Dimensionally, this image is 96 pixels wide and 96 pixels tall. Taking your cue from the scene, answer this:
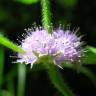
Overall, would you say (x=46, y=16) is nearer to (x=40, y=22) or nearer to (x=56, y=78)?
(x=56, y=78)

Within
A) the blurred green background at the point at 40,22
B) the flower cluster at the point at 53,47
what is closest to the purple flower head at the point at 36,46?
the flower cluster at the point at 53,47

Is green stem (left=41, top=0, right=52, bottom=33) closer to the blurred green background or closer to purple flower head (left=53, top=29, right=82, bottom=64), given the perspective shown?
purple flower head (left=53, top=29, right=82, bottom=64)

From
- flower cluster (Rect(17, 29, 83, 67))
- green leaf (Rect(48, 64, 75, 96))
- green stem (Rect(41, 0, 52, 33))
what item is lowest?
green leaf (Rect(48, 64, 75, 96))

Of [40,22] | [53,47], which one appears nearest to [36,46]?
[53,47]

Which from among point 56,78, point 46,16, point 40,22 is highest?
point 40,22

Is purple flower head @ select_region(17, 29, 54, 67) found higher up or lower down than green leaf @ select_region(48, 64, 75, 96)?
higher up

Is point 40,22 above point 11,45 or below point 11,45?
above

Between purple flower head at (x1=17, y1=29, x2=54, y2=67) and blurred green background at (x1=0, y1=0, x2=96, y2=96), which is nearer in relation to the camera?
purple flower head at (x1=17, y1=29, x2=54, y2=67)

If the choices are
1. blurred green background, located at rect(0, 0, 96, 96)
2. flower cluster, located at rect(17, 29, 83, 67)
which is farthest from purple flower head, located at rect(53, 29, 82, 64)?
blurred green background, located at rect(0, 0, 96, 96)

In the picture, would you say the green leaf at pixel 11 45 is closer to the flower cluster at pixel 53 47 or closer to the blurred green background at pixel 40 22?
the flower cluster at pixel 53 47
